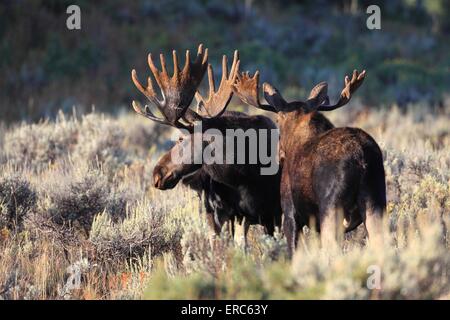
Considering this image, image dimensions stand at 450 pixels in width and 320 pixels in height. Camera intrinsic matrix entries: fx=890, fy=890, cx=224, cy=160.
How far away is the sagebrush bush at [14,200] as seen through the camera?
9.70 metres

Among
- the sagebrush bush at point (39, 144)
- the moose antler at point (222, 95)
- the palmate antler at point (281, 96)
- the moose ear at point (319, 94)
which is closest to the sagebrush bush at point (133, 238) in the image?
the moose antler at point (222, 95)

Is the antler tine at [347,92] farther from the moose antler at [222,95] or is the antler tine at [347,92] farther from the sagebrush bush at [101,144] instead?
the sagebrush bush at [101,144]

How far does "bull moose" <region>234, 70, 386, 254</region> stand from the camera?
7.04 m

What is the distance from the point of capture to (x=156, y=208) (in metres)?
9.69

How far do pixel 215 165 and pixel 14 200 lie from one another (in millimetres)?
2659

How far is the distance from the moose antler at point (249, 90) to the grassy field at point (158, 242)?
1303mm

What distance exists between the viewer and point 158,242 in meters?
8.93

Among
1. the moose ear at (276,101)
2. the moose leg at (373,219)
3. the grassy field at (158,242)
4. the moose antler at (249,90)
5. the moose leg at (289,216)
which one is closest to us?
the grassy field at (158,242)

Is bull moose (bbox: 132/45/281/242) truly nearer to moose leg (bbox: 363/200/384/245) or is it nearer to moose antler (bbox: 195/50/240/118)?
moose antler (bbox: 195/50/240/118)

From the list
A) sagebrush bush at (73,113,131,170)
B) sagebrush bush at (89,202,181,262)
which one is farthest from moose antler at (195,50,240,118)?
sagebrush bush at (73,113,131,170)

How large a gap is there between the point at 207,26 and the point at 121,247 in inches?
847

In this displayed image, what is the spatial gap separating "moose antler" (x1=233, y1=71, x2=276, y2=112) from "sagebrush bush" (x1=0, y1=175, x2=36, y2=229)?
2828mm

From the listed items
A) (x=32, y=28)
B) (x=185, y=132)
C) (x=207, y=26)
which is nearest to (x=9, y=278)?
(x=185, y=132)
